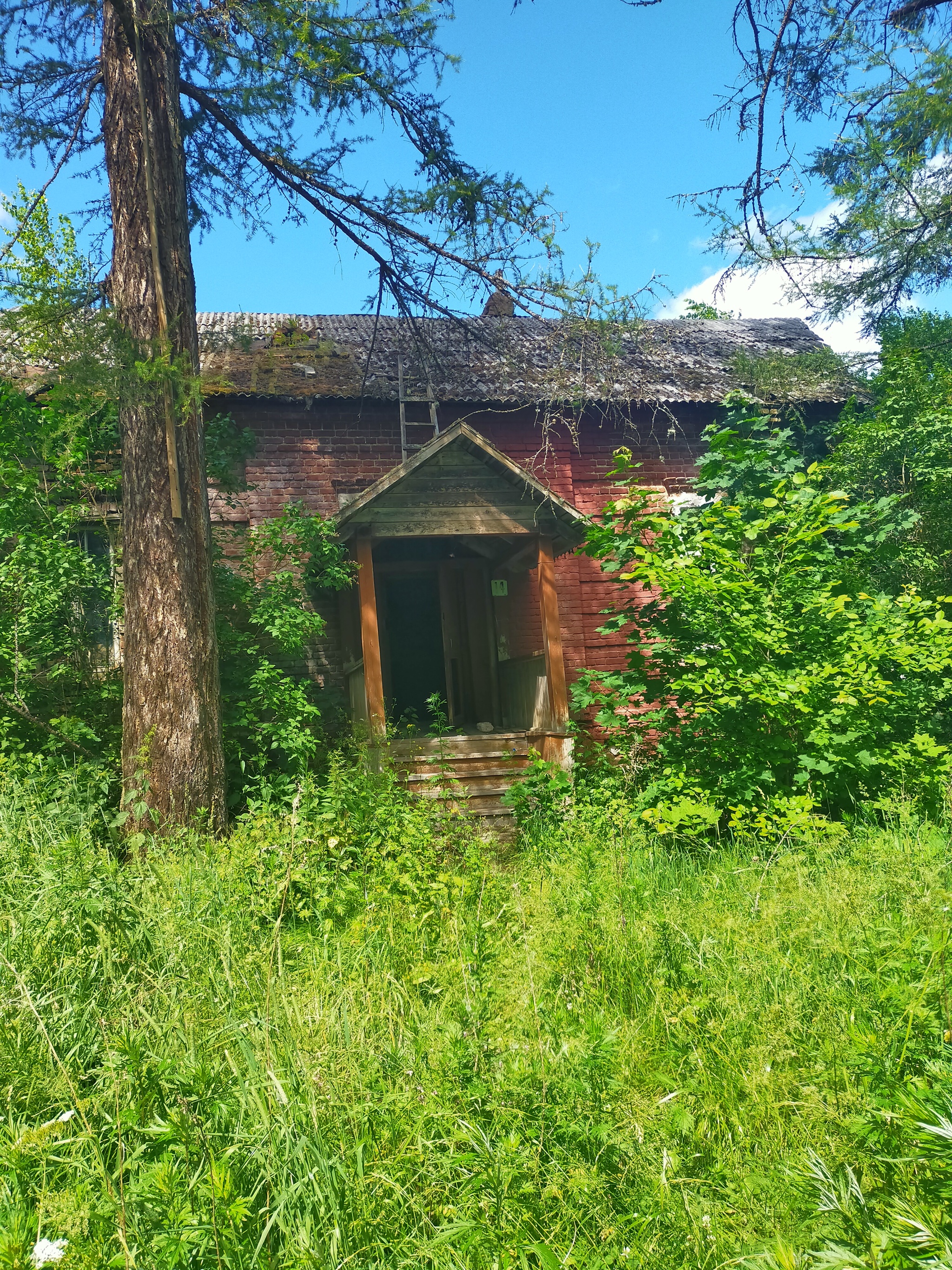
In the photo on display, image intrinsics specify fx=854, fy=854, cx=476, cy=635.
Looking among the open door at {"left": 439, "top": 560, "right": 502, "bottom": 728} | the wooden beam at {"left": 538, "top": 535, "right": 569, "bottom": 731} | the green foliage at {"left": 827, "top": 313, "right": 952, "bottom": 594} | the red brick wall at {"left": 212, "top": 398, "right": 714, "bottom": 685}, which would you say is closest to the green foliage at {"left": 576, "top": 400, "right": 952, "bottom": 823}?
the wooden beam at {"left": 538, "top": 535, "right": 569, "bottom": 731}

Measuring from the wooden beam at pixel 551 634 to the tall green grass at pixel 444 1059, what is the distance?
3895 millimetres

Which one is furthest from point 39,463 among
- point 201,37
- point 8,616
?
point 201,37

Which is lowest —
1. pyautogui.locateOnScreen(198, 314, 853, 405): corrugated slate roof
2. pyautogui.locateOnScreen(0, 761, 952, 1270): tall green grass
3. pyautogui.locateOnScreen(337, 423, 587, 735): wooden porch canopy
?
pyautogui.locateOnScreen(0, 761, 952, 1270): tall green grass

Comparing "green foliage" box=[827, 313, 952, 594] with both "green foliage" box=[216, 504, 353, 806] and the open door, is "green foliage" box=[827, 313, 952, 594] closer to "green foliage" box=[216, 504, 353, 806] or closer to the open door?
the open door

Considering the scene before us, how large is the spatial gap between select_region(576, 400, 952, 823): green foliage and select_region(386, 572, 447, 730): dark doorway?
6.46 m

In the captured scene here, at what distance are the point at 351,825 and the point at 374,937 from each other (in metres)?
2.10

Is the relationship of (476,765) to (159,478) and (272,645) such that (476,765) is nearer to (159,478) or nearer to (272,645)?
(272,645)

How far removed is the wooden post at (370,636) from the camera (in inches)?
318

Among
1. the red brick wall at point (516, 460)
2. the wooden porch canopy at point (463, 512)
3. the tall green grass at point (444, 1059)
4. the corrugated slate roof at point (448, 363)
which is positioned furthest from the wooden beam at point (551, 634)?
the tall green grass at point (444, 1059)

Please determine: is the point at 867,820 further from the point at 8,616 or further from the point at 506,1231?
the point at 8,616

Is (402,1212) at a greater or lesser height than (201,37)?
lesser

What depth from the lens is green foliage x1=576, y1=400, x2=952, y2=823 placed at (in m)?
6.50

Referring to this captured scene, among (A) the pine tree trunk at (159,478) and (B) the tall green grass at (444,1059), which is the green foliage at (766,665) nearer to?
(B) the tall green grass at (444,1059)

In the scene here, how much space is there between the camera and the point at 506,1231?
2.06m
